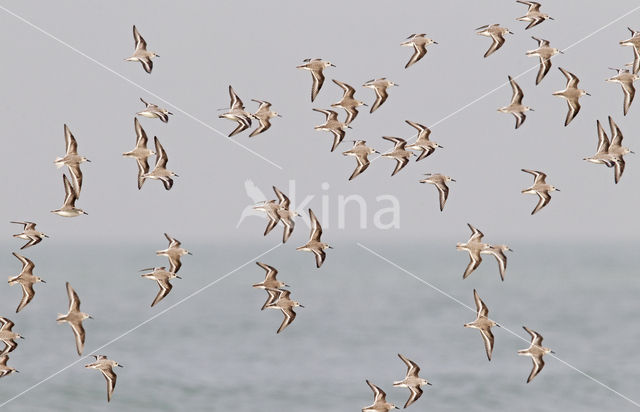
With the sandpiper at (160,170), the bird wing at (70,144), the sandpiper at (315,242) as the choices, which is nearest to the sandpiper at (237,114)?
the sandpiper at (160,170)

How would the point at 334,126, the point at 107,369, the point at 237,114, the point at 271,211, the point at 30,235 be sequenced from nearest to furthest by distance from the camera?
1. the point at 30,235
2. the point at 107,369
3. the point at 237,114
4. the point at 271,211
5. the point at 334,126

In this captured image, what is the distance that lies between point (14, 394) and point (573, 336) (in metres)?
36.0

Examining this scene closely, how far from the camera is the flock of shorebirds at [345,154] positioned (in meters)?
25.1

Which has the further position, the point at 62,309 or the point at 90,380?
the point at 62,309

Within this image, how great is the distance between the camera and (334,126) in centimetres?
2794

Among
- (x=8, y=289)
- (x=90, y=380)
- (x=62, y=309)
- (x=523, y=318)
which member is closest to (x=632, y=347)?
(x=523, y=318)

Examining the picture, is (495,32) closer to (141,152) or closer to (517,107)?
(517,107)

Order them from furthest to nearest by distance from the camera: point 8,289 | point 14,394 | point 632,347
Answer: point 8,289
point 632,347
point 14,394

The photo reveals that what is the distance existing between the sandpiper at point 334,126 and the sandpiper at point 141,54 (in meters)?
4.03

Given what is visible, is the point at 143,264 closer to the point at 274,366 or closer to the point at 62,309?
the point at 62,309

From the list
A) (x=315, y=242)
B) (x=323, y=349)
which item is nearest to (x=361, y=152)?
(x=315, y=242)

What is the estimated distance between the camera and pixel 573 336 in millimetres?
71938

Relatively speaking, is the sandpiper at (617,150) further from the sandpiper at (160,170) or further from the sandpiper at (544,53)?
the sandpiper at (160,170)

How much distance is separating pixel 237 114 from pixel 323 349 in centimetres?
4130
